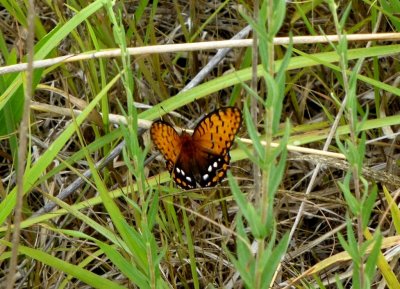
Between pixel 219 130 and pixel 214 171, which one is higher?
pixel 219 130

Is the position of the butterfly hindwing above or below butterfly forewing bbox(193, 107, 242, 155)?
below

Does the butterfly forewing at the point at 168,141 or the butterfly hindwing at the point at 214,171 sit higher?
the butterfly forewing at the point at 168,141

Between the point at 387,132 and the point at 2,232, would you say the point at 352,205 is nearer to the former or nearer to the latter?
the point at 2,232

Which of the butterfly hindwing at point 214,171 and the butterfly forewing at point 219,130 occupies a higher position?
the butterfly forewing at point 219,130

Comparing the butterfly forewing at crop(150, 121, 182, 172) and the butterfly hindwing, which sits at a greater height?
the butterfly forewing at crop(150, 121, 182, 172)

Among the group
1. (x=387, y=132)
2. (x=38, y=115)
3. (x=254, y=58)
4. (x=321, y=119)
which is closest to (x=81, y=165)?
(x=38, y=115)
